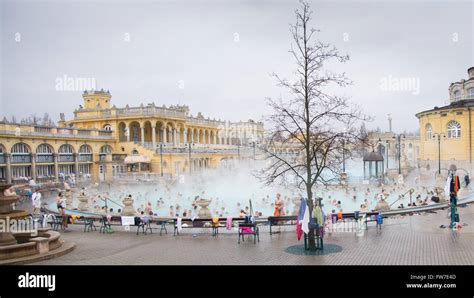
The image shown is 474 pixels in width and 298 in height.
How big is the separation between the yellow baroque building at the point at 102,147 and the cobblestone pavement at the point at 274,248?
2339 cm

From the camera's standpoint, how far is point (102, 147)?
51281 mm

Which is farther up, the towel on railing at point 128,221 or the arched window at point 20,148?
the arched window at point 20,148

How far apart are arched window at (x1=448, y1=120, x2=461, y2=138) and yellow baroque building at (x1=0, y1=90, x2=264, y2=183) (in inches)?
787

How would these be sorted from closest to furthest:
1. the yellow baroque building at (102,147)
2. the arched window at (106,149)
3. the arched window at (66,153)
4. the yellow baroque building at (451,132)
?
1. the yellow baroque building at (102,147)
2. the yellow baroque building at (451,132)
3. the arched window at (66,153)
4. the arched window at (106,149)

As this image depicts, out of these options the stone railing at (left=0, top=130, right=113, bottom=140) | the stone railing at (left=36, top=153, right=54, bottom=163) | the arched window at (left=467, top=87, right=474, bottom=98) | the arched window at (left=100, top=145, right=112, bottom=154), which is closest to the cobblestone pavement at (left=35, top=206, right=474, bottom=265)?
the stone railing at (left=0, top=130, right=113, bottom=140)

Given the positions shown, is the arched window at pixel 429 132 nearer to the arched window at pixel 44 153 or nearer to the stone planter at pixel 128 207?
the stone planter at pixel 128 207

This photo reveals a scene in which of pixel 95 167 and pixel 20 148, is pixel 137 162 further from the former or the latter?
pixel 20 148

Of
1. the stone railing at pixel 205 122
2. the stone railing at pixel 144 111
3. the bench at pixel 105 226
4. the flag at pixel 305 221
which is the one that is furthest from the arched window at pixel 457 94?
the bench at pixel 105 226

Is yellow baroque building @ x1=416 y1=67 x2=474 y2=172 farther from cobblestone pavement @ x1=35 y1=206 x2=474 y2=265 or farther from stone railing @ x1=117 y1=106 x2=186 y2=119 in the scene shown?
stone railing @ x1=117 y1=106 x2=186 y2=119

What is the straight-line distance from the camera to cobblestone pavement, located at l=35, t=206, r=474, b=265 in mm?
12133

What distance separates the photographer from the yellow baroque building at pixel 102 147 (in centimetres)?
4028

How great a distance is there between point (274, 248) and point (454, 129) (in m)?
37.3

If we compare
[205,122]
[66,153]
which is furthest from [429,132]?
[66,153]
